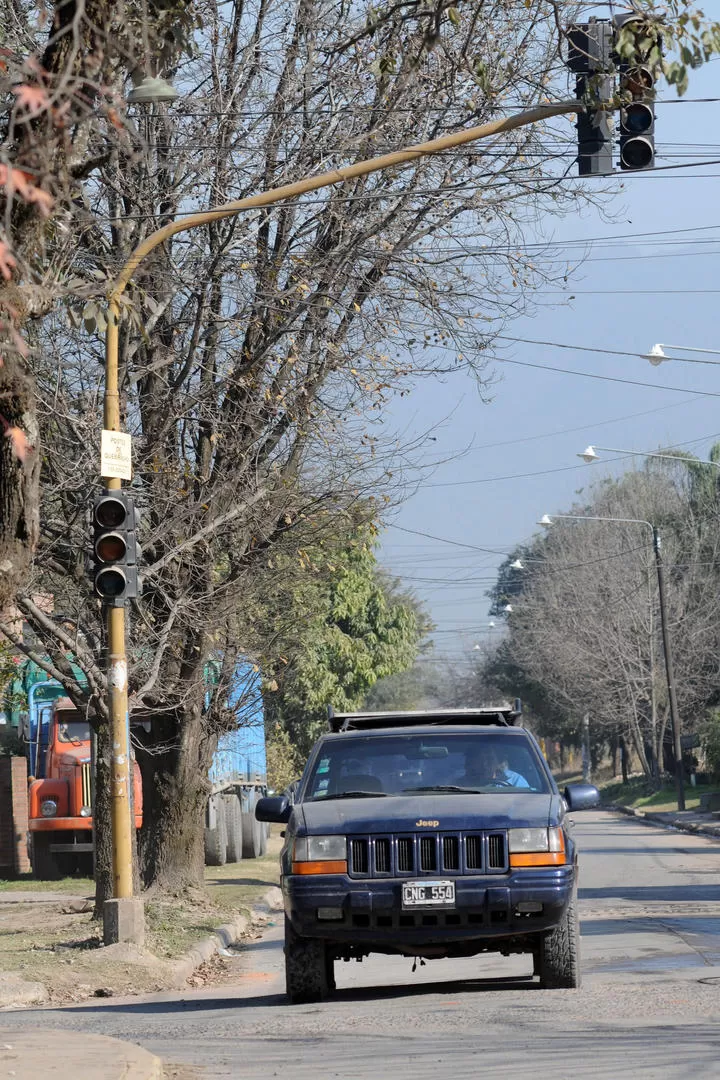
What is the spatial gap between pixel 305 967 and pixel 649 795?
5091 centimetres

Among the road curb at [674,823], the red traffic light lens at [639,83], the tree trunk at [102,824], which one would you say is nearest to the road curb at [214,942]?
the tree trunk at [102,824]

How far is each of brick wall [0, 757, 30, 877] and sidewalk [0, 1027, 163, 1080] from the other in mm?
21004

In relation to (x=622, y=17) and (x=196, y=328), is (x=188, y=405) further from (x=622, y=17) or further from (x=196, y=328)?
(x=622, y=17)

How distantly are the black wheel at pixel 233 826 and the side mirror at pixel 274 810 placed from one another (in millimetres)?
18205

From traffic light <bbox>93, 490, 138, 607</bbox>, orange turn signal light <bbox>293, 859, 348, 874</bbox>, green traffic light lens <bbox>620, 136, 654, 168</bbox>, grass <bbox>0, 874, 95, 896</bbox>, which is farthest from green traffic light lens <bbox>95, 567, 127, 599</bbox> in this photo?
grass <bbox>0, 874, 95, 896</bbox>

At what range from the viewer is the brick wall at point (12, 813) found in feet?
96.6

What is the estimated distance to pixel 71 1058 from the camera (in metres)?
8.05

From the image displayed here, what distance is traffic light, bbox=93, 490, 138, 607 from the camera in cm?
1391

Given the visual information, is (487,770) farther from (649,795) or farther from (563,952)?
(649,795)

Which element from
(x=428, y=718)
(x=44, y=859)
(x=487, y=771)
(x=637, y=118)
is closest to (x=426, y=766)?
(x=487, y=771)

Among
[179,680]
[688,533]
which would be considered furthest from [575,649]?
[179,680]

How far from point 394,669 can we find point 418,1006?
4475cm

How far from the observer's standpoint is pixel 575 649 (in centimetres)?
6172

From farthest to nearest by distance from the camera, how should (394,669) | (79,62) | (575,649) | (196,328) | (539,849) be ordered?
(575,649) < (394,669) < (196,328) < (539,849) < (79,62)
